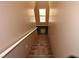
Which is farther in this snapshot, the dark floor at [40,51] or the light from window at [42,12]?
the light from window at [42,12]

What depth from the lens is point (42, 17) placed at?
1054 centimetres

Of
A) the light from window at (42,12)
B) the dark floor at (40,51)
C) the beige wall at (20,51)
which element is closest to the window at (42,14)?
the light from window at (42,12)

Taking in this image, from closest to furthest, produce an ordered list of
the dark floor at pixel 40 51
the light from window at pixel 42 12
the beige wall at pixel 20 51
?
the beige wall at pixel 20 51, the dark floor at pixel 40 51, the light from window at pixel 42 12

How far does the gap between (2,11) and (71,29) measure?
3.35ft

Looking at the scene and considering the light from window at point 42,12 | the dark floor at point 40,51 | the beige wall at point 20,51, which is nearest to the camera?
the beige wall at point 20,51

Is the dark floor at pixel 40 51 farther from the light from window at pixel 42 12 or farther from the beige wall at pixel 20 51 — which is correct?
the light from window at pixel 42 12

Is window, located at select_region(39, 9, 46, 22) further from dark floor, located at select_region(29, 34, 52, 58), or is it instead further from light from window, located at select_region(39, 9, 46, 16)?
dark floor, located at select_region(29, 34, 52, 58)

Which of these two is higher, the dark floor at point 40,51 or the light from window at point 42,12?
the light from window at point 42,12

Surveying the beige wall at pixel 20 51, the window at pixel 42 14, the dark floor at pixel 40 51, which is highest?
the window at pixel 42 14

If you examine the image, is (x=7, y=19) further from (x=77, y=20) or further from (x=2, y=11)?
(x=77, y=20)

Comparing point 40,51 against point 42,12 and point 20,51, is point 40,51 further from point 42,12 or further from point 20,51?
point 42,12

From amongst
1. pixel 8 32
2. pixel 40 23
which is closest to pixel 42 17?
pixel 40 23

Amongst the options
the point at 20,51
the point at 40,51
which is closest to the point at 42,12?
the point at 40,51

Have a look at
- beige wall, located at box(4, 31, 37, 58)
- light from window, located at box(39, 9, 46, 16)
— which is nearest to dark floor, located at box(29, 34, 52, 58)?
beige wall, located at box(4, 31, 37, 58)
